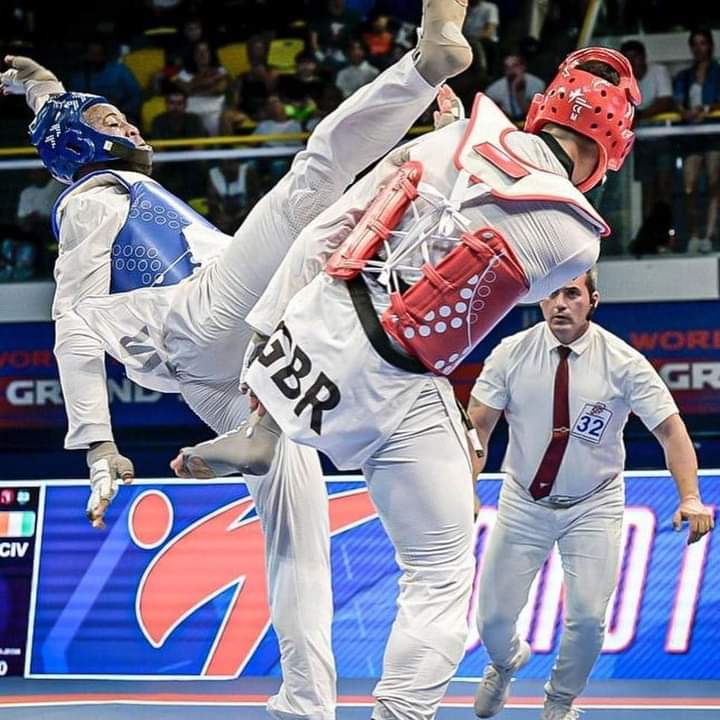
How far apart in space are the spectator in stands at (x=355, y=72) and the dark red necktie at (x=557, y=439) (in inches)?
219

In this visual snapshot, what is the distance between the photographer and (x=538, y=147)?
365 centimetres

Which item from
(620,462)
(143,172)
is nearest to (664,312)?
(620,462)

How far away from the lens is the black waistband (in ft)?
11.6

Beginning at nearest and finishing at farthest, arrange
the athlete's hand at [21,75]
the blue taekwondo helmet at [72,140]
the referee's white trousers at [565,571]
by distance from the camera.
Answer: the blue taekwondo helmet at [72,140]
the athlete's hand at [21,75]
the referee's white trousers at [565,571]

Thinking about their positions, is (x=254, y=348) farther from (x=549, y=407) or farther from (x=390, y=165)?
(x=549, y=407)

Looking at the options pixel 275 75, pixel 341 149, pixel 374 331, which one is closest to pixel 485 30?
pixel 275 75

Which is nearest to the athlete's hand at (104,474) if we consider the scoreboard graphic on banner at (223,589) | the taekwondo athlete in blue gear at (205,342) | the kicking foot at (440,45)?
the taekwondo athlete in blue gear at (205,342)

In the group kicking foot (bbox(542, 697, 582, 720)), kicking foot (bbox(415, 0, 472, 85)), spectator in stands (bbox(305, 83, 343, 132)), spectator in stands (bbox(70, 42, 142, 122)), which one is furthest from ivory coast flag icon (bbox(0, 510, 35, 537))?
kicking foot (bbox(415, 0, 472, 85))

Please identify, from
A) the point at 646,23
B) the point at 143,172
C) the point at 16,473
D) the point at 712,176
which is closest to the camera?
the point at 143,172

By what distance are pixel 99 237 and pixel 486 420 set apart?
2235 millimetres

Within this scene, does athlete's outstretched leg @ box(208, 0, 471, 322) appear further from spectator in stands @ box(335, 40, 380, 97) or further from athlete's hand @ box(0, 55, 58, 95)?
spectator in stands @ box(335, 40, 380, 97)

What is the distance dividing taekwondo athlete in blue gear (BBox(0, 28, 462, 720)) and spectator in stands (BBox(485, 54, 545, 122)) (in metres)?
5.94

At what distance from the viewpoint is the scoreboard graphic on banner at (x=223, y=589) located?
23.2 feet

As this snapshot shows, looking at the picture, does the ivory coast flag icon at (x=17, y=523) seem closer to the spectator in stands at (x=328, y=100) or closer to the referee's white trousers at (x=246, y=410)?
the referee's white trousers at (x=246, y=410)
